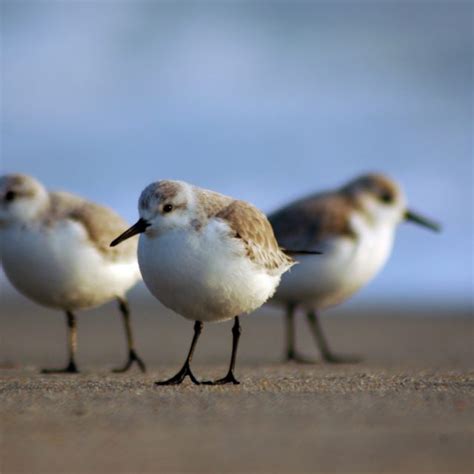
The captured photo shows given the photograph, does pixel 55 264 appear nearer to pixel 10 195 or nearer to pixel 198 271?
pixel 10 195

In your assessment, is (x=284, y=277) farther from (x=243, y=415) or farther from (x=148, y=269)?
(x=243, y=415)

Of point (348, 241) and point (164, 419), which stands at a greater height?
point (348, 241)

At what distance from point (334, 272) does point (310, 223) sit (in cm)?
46

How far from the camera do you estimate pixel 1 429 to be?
4.45m

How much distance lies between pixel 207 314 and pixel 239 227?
1.61 ft

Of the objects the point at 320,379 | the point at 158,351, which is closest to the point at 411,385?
the point at 320,379

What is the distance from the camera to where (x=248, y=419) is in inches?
180

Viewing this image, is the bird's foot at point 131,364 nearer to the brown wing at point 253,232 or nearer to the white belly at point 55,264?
the white belly at point 55,264

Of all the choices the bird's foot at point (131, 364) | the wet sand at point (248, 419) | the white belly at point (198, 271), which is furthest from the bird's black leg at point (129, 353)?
the white belly at point (198, 271)

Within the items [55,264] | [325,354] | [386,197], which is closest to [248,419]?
[55,264]

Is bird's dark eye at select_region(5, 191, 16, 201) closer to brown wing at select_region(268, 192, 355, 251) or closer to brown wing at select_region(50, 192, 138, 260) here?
brown wing at select_region(50, 192, 138, 260)

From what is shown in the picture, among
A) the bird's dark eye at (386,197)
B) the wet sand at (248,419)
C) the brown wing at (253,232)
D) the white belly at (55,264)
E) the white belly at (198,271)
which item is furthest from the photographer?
the bird's dark eye at (386,197)

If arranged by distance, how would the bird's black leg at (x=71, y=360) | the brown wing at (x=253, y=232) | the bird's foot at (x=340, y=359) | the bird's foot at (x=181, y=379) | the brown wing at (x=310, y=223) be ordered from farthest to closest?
1. the brown wing at (x=310, y=223)
2. the bird's foot at (x=340, y=359)
3. the bird's black leg at (x=71, y=360)
4. the bird's foot at (x=181, y=379)
5. the brown wing at (x=253, y=232)

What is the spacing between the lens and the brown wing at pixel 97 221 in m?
7.43
